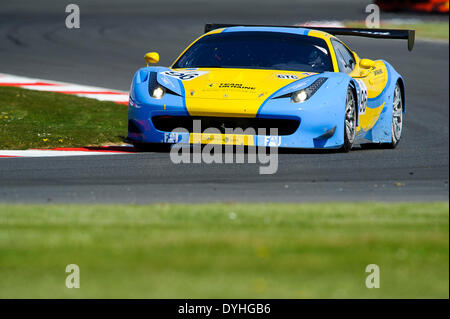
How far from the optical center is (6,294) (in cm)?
392

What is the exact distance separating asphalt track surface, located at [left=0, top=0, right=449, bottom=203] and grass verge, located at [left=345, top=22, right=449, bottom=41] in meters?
1.68

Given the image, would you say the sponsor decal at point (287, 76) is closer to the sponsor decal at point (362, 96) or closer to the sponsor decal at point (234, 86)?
the sponsor decal at point (234, 86)

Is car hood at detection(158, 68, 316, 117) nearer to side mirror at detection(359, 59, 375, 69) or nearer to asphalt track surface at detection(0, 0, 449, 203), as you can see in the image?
asphalt track surface at detection(0, 0, 449, 203)

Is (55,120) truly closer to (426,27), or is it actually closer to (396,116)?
(396,116)

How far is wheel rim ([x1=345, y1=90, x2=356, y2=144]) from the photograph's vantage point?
884 cm

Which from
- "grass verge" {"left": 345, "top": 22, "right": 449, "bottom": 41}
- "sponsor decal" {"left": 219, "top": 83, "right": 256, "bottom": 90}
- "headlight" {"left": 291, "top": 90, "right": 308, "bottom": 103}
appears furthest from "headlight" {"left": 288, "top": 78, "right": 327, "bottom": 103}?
"grass verge" {"left": 345, "top": 22, "right": 449, "bottom": 41}

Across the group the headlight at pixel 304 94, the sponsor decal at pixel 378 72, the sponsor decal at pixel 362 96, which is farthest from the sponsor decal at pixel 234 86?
the sponsor decal at pixel 378 72

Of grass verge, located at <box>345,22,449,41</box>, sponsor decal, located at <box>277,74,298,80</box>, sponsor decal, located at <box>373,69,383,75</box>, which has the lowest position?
sponsor decal, located at <box>277,74,298,80</box>

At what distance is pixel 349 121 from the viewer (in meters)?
8.93

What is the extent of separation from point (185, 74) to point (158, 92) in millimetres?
410

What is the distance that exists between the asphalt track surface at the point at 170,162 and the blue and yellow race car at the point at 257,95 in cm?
27

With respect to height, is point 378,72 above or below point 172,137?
above

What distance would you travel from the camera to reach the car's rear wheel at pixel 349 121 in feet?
28.9

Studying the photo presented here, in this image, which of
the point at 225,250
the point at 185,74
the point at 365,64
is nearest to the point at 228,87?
the point at 185,74
